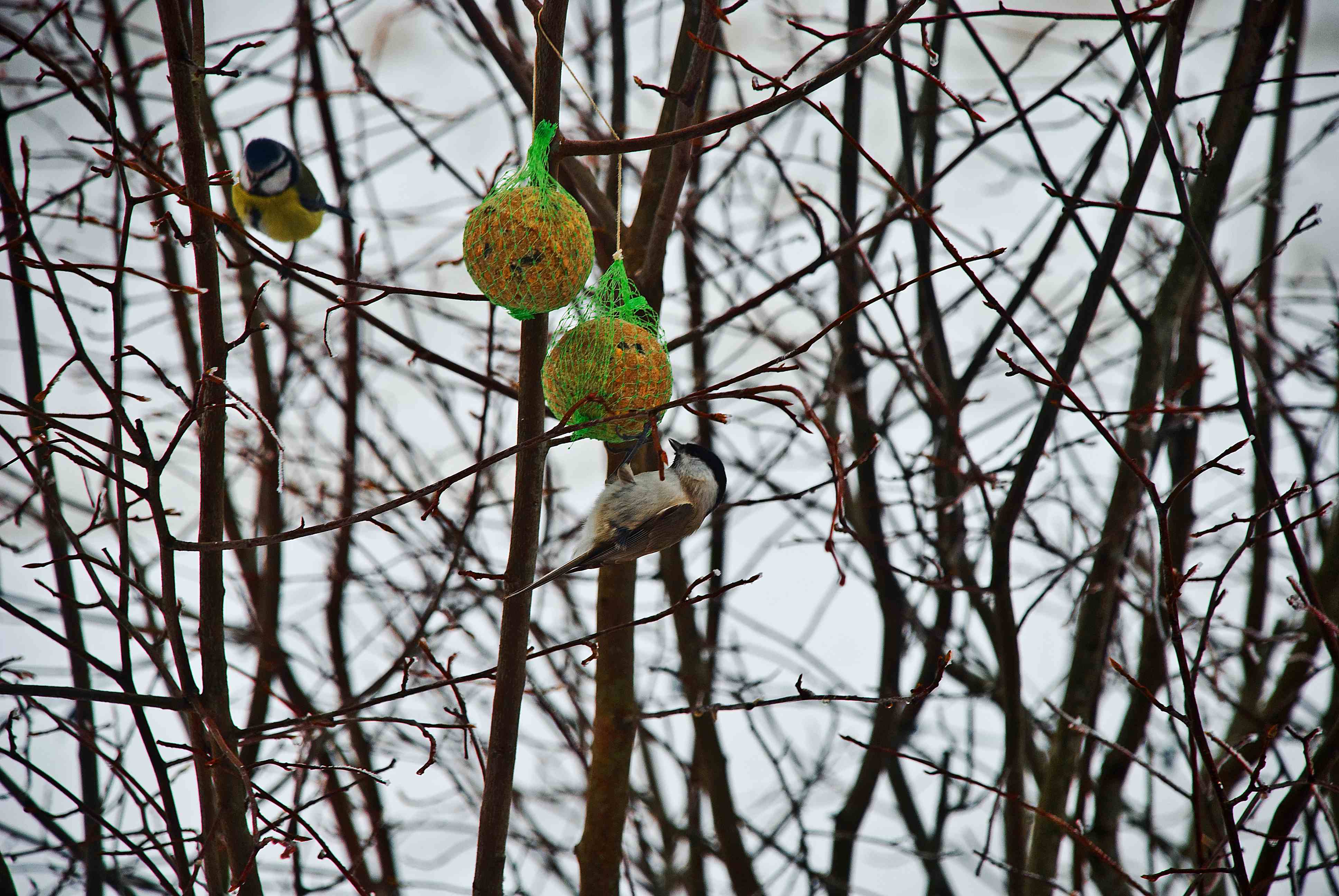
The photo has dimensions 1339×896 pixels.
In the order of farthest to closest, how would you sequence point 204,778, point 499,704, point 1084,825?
point 1084,825 < point 204,778 < point 499,704

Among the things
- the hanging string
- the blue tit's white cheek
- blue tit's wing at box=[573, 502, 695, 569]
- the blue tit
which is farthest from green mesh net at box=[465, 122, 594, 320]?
the blue tit's white cheek

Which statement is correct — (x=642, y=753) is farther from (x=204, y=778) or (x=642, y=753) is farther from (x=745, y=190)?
(x=745, y=190)

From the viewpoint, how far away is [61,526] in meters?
1.36

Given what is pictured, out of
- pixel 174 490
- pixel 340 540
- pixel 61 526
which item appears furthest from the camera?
pixel 174 490

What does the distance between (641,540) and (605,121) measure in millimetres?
816

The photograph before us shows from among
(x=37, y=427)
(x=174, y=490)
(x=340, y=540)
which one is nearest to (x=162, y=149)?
(x=37, y=427)

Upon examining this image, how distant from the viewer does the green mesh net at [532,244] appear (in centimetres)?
144

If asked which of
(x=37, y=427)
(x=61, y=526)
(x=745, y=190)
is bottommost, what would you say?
(x=61, y=526)

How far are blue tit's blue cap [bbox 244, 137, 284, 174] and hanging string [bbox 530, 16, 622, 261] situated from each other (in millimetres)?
1003

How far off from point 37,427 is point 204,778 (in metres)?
0.62

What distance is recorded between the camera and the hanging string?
1354mm

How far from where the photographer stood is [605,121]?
1444 millimetres

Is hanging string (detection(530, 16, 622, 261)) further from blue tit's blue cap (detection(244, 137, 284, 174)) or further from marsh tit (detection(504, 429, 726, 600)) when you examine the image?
blue tit's blue cap (detection(244, 137, 284, 174))

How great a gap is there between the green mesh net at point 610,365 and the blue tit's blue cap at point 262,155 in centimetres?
140
